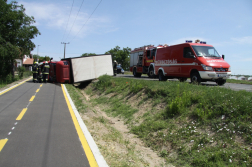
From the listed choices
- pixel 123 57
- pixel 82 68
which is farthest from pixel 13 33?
pixel 123 57

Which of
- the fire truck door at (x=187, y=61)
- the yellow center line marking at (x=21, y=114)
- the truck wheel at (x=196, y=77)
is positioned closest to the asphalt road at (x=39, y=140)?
the yellow center line marking at (x=21, y=114)

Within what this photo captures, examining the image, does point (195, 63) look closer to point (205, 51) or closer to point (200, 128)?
point (205, 51)

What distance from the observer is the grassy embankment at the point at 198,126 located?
4.55 m

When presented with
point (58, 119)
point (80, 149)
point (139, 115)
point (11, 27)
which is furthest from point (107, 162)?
point (11, 27)

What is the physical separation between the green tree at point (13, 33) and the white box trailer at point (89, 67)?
14155mm

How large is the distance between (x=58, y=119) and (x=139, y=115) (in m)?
3.49

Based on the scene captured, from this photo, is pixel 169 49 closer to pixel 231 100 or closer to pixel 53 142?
pixel 231 100

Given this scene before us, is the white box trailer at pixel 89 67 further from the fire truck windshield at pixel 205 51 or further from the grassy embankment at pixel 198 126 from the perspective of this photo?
the grassy embankment at pixel 198 126

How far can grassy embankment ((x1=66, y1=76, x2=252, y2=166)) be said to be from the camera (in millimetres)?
4551

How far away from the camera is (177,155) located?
17.1 feet

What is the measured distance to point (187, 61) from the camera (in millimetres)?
13195

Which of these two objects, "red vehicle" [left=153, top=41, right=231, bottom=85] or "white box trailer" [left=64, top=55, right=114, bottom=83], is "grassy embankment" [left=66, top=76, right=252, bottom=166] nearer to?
"red vehicle" [left=153, top=41, right=231, bottom=85]

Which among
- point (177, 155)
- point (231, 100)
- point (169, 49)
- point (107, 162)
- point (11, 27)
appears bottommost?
point (177, 155)

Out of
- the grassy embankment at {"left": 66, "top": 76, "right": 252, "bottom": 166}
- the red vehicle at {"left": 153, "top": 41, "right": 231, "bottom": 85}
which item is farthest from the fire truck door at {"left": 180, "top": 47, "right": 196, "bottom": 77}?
the grassy embankment at {"left": 66, "top": 76, "right": 252, "bottom": 166}
